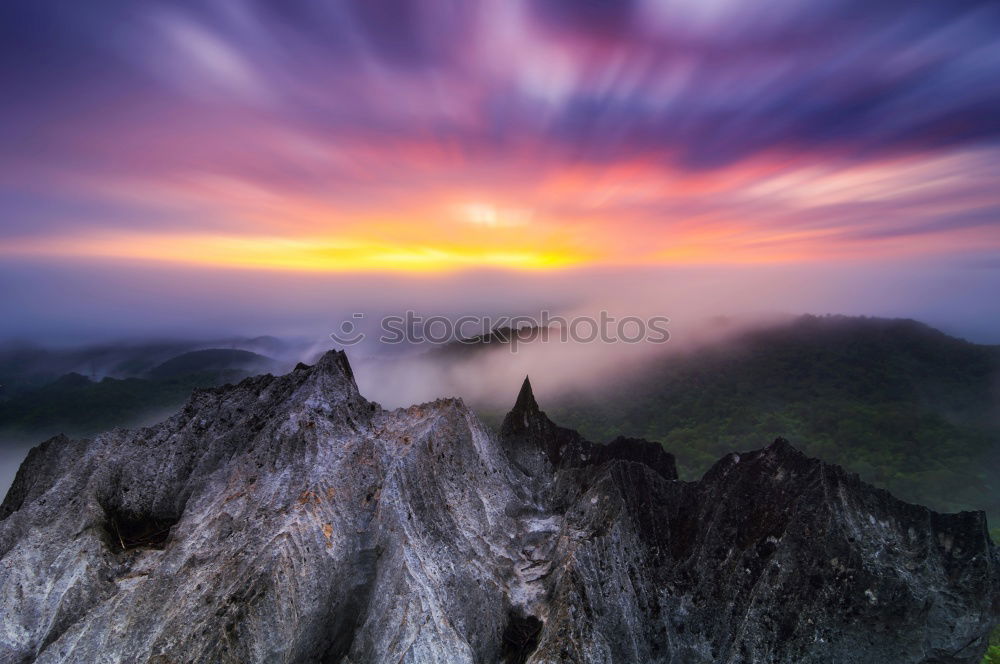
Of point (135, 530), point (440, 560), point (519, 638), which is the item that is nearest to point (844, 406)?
point (519, 638)

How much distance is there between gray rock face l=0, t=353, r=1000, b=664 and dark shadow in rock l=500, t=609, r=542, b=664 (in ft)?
0.44

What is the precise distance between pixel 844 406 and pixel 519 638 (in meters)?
140

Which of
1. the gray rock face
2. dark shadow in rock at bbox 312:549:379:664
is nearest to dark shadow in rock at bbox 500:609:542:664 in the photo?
the gray rock face

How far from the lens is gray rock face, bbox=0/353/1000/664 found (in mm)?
27203

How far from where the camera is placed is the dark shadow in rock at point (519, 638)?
2847cm

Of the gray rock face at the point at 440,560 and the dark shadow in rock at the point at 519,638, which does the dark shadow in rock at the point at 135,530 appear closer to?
the gray rock face at the point at 440,560

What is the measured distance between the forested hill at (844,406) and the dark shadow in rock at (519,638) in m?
76.9

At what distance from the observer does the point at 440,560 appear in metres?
31.2

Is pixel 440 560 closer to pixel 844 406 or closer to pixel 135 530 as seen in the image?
pixel 135 530

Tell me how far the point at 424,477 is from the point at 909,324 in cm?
23511

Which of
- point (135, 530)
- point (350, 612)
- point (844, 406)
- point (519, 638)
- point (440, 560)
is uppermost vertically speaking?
point (440, 560)

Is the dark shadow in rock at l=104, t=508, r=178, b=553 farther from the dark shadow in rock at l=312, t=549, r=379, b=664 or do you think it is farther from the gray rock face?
the dark shadow in rock at l=312, t=549, r=379, b=664

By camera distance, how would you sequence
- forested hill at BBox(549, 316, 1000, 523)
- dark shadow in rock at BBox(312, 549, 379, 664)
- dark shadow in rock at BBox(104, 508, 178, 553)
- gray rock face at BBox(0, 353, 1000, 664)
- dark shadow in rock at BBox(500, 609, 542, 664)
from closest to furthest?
gray rock face at BBox(0, 353, 1000, 664)
dark shadow in rock at BBox(312, 549, 379, 664)
dark shadow in rock at BBox(500, 609, 542, 664)
dark shadow in rock at BBox(104, 508, 178, 553)
forested hill at BBox(549, 316, 1000, 523)

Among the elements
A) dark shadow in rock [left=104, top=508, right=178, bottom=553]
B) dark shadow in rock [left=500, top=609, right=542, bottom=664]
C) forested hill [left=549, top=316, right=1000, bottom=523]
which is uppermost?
dark shadow in rock [left=104, top=508, right=178, bottom=553]
